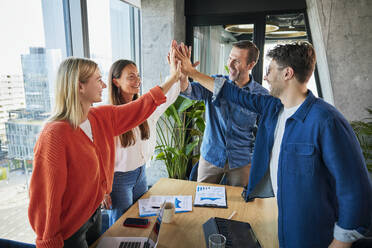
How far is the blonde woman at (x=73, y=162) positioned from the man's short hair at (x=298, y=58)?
1004 millimetres

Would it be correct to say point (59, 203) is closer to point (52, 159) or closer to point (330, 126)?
point (52, 159)

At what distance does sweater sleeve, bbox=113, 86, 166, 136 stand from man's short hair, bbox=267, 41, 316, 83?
2.64 ft

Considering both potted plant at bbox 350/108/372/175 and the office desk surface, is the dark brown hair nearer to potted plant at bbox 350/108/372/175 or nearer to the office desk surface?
the office desk surface

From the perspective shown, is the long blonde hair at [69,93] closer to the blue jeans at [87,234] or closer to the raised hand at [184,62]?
the blue jeans at [87,234]

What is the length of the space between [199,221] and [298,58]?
40.8 inches

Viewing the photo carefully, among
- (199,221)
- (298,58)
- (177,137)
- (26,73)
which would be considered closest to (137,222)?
(199,221)

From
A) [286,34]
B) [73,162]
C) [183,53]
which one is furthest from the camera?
[286,34]

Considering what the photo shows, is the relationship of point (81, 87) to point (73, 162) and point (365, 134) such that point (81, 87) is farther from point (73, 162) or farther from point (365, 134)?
point (365, 134)

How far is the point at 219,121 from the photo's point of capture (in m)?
2.23

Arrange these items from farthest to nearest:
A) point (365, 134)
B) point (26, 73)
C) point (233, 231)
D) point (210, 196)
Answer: point (365, 134) → point (26, 73) → point (210, 196) → point (233, 231)

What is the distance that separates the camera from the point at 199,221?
1.45 meters

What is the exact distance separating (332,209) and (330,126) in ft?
1.31

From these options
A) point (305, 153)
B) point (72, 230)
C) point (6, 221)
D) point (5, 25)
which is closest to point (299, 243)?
point (305, 153)

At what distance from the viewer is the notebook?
1.23 m
